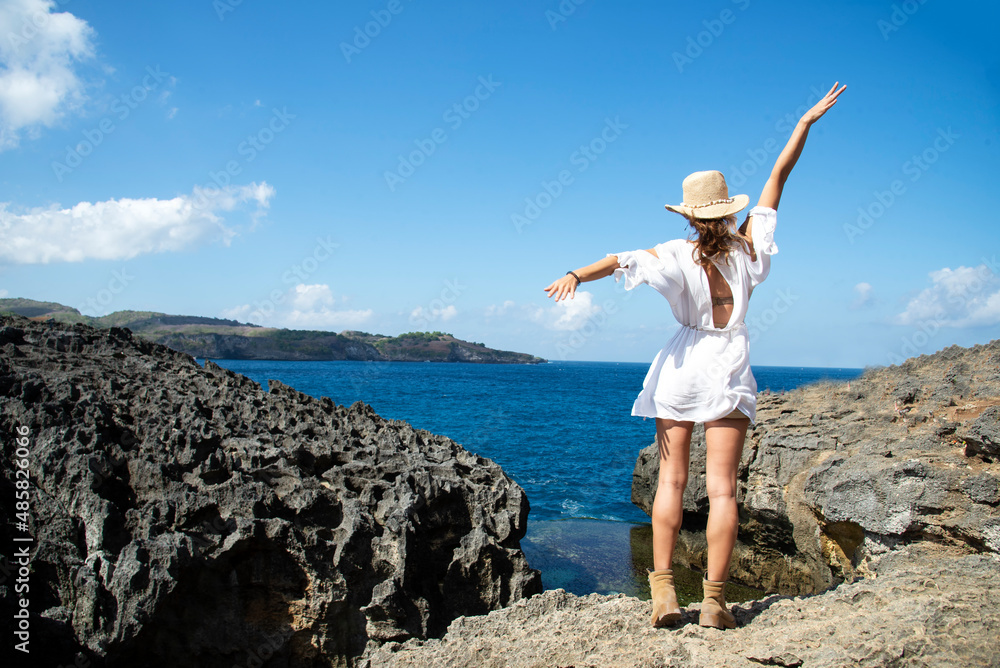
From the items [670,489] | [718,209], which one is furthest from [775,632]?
[718,209]

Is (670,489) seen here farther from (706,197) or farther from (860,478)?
(860,478)

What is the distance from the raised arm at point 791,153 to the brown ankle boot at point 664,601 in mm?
2371

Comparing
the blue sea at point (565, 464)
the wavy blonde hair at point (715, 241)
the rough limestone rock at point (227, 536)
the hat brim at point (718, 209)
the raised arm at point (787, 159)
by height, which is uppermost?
the raised arm at point (787, 159)

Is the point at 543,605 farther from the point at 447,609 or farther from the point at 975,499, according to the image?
the point at 975,499

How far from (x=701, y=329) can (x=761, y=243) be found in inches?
24.7

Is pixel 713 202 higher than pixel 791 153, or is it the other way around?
pixel 791 153

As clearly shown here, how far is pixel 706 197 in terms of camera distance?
373 centimetres

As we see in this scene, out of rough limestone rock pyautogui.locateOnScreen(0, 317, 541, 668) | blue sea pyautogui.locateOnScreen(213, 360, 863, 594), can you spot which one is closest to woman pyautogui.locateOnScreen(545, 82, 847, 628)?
rough limestone rock pyautogui.locateOnScreen(0, 317, 541, 668)

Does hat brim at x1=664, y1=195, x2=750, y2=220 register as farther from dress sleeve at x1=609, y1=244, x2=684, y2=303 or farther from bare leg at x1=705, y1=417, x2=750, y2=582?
bare leg at x1=705, y1=417, x2=750, y2=582

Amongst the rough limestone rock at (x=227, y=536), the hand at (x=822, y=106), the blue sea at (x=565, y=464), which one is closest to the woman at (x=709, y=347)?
the hand at (x=822, y=106)

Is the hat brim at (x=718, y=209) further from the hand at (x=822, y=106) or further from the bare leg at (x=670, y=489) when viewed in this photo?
the bare leg at (x=670, y=489)

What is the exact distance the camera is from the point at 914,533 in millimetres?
4848

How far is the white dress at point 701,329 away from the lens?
A: 3.55 metres

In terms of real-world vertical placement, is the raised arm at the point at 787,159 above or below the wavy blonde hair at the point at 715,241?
above
